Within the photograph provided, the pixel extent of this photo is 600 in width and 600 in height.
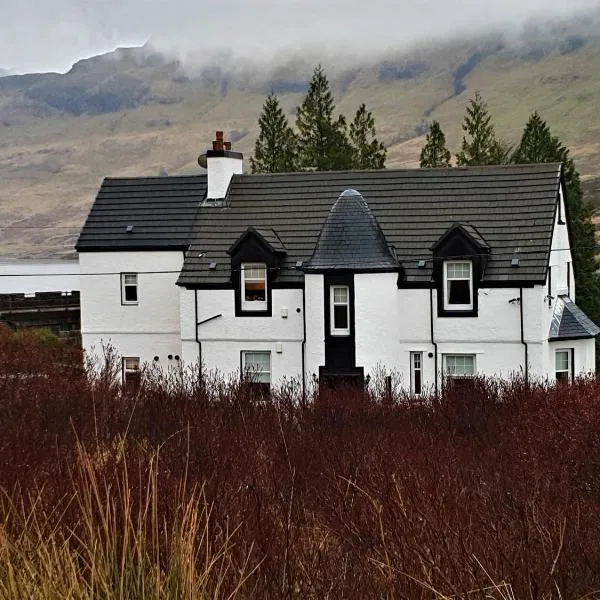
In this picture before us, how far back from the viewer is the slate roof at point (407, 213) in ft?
125

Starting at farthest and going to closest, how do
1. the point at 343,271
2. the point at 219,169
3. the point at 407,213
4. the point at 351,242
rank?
1. the point at 219,169
2. the point at 407,213
3. the point at 351,242
4. the point at 343,271

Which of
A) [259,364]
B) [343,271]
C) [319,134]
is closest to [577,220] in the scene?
[343,271]

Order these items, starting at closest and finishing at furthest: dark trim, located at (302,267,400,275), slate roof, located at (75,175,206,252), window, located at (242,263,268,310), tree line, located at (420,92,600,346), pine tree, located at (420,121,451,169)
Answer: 1. dark trim, located at (302,267,400,275)
2. window, located at (242,263,268,310)
3. slate roof, located at (75,175,206,252)
4. tree line, located at (420,92,600,346)
5. pine tree, located at (420,121,451,169)

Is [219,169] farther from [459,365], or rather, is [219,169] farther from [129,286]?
[459,365]

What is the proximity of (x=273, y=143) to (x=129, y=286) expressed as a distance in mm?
30485

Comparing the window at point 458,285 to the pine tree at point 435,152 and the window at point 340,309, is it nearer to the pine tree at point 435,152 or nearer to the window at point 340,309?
the window at point 340,309

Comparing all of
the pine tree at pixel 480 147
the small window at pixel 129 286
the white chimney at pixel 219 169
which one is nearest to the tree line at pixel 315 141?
the pine tree at pixel 480 147

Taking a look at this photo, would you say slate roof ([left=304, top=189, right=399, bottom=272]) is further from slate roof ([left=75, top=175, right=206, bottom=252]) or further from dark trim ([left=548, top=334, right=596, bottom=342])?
slate roof ([left=75, top=175, right=206, bottom=252])

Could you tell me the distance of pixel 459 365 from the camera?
38.2m

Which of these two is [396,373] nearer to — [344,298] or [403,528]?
[344,298]

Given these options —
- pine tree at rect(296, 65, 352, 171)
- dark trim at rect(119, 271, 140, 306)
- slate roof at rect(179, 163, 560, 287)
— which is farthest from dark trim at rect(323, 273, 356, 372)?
pine tree at rect(296, 65, 352, 171)

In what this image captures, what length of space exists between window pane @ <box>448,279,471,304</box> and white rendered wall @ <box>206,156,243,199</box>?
9.20m

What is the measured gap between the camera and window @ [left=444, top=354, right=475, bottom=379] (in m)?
38.1

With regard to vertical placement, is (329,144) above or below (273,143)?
below
